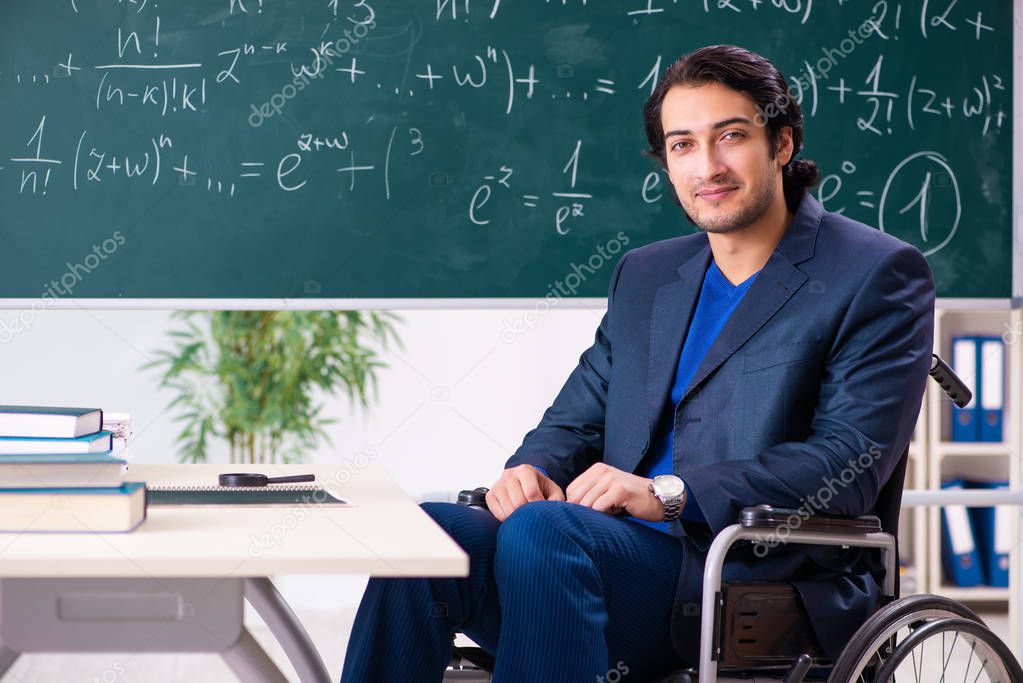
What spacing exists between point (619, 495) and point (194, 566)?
2.32ft

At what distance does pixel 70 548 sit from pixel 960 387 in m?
1.35

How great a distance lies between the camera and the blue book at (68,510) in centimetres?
110

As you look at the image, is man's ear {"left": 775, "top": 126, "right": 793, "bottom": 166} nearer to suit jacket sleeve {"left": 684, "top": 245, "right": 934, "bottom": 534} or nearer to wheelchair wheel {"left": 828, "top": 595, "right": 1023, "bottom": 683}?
suit jacket sleeve {"left": 684, "top": 245, "right": 934, "bottom": 534}

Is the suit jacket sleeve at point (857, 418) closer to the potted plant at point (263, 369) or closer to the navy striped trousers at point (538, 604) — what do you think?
the navy striped trousers at point (538, 604)

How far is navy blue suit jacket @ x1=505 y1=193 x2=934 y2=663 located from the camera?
154 centimetres

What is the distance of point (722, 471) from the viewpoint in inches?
61.6

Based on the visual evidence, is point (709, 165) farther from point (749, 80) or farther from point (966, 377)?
point (966, 377)

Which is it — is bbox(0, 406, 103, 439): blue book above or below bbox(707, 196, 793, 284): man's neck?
below

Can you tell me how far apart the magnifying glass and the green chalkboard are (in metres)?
1.23

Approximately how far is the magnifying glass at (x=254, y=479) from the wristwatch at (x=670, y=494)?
47 cm

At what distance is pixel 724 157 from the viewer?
1.82 meters

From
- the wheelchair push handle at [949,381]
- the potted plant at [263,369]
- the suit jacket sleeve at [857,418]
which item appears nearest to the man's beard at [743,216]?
the suit jacket sleeve at [857,418]
